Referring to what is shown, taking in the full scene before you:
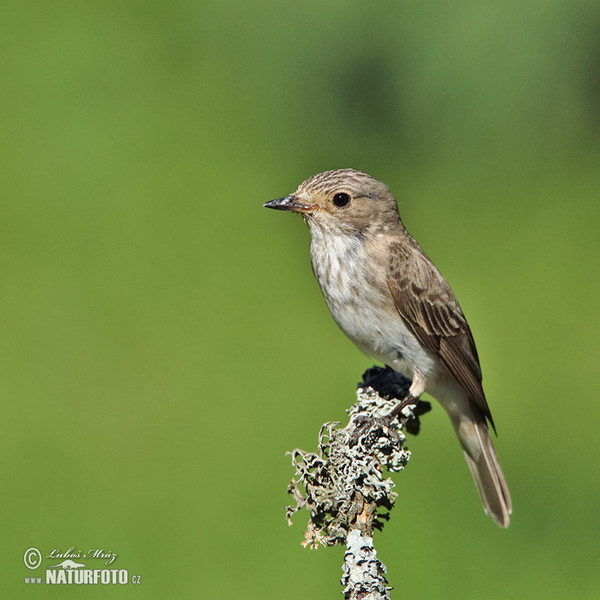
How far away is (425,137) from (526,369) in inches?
66.5

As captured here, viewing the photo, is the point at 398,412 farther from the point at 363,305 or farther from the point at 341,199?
the point at 341,199

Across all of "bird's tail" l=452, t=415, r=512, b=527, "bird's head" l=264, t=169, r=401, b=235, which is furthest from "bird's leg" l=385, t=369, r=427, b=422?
"bird's head" l=264, t=169, r=401, b=235

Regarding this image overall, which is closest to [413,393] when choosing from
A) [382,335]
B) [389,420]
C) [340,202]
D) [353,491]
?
[382,335]

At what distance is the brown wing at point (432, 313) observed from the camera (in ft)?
15.5

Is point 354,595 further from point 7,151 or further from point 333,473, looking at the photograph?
point 7,151

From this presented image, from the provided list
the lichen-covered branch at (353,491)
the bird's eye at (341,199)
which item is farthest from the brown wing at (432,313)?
the lichen-covered branch at (353,491)

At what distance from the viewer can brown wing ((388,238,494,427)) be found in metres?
4.73

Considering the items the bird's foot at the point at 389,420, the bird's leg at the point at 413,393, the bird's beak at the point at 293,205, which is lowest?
the bird's foot at the point at 389,420

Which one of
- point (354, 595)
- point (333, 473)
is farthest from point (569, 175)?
point (354, 595)

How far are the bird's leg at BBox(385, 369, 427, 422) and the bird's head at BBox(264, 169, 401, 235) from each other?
65 cm

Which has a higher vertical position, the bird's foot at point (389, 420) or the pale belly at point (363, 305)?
the pale belly at point (363, 305)

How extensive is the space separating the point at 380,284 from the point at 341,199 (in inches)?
15.3

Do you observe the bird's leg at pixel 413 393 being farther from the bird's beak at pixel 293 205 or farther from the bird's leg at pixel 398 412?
the bird's beak at pixel 293 205

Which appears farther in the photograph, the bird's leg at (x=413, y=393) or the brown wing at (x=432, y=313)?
the brown wing at (x=432, y=313)
